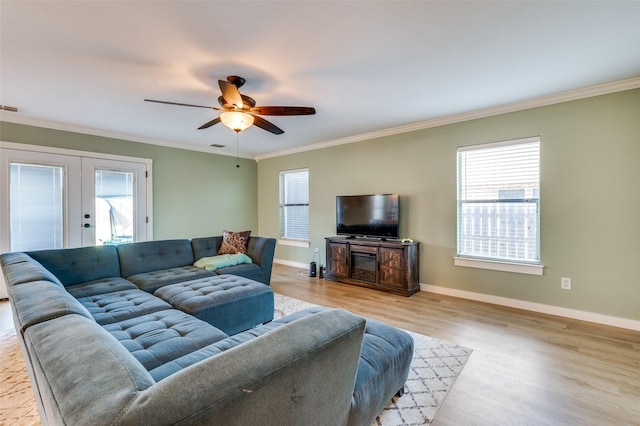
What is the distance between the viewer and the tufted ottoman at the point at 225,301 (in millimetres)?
2408

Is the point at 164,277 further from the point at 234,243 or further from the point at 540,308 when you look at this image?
the point at 540,308

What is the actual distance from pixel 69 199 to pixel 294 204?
3660mm

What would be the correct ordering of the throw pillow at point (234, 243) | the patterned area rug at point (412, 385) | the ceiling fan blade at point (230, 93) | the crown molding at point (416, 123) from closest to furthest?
1. the patterned area rug at point (412, 385)
2. the ceiling fan blade at point (230, 93)
3. the crown molding at point (416, 123)
4. the throw pillow at point (234, 243)

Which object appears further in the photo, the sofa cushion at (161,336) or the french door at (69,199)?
the french door at (69,199)

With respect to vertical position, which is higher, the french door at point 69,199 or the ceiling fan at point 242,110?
the ceiling fan at point 242,110

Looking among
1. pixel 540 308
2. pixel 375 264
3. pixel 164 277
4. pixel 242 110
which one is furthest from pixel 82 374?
pixel 540 308

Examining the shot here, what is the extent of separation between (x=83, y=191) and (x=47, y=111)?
47.0 inches

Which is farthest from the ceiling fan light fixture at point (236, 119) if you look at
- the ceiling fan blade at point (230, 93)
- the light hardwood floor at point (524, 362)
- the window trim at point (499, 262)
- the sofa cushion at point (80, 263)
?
the window trim at point (499, 262)

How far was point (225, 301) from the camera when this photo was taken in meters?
2.55

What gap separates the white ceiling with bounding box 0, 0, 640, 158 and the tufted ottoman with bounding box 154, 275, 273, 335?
2.02 meters

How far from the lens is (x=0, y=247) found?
12.2 feet

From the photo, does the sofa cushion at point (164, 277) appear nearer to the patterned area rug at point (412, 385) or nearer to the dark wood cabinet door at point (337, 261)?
the patterned area rug at point (412, 385)

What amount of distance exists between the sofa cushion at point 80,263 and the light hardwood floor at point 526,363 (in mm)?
2598

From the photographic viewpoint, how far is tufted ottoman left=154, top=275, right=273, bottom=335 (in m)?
2.41
